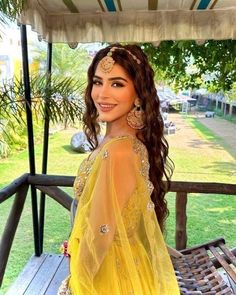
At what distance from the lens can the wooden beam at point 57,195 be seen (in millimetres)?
2830

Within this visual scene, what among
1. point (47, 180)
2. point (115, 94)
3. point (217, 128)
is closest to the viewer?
point (115, 94)

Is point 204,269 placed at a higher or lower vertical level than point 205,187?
lower

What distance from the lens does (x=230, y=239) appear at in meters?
3.28

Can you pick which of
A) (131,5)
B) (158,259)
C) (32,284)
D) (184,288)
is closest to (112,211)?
(158,259)

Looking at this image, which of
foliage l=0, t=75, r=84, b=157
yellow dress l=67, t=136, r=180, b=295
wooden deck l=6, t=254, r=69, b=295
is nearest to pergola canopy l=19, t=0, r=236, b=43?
foliage l=0, t=75, r=84, b=157

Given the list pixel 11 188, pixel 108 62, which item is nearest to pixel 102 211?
pixel 108 62

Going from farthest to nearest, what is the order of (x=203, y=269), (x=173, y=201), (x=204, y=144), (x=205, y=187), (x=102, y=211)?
(x=204, y=144), (x=173, y=201), (x=205, y=187), (x=203, y=269), (x=102, y=211)

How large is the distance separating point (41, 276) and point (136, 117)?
1.92 meters

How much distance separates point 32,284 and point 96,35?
1.80 m

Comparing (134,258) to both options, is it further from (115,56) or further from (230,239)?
(230,239)

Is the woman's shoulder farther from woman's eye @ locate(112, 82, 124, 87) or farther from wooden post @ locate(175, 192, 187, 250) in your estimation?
wooden post @ locate(175, 192, 187, 250)

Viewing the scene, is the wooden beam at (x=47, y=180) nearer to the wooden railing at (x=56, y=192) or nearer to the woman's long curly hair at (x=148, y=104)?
the wooden railing at (x=56, y=192)

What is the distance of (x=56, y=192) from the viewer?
2.86 meters

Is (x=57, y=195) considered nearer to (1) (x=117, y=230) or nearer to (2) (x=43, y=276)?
(2) (x=43, y=276)
